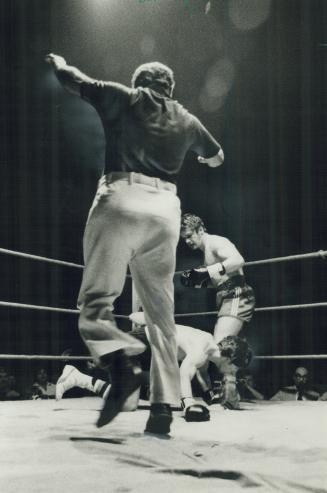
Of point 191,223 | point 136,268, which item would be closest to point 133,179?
point 136,268

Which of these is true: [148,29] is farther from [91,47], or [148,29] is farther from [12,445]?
[12,445]

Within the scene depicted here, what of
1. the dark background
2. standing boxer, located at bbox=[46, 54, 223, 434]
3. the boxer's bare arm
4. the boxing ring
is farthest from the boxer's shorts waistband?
the dark background

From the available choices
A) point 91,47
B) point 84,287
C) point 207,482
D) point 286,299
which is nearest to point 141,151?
point 84,287

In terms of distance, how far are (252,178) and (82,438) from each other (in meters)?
5.74

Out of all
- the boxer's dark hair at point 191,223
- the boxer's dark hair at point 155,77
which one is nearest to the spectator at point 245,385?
the boxer's dark hair at point 191,223

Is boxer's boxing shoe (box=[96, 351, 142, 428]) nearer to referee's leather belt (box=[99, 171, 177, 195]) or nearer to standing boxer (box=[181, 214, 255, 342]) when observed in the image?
referee's leather belt (box=[99, 171, 177, 195])

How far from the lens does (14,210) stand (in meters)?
6.44

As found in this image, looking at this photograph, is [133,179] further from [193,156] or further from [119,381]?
[193,156]

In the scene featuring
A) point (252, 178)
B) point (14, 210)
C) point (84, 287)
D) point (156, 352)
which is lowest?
point (156, 352)

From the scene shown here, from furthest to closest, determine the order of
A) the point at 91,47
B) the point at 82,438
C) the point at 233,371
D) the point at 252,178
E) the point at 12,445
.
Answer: the point at 252,178 → the point at 91,47 → the point at 233,371 → the point at 82,438 → the point at 12,445

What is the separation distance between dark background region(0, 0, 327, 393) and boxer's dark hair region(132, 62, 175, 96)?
2643 mm

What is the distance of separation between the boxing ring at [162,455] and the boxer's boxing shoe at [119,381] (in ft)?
0.21

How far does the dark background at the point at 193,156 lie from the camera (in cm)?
473

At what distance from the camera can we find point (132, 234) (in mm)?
1612
